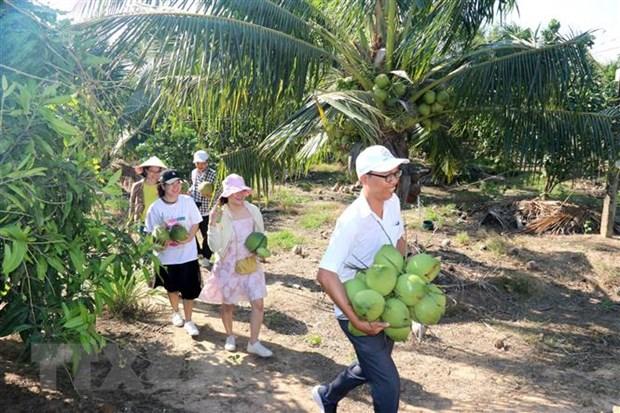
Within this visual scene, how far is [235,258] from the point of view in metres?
4.64

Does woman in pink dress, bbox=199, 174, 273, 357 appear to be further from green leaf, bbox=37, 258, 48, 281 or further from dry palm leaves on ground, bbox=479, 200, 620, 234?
dry palm leaves on ground, bbox=479, 200, 620, 234

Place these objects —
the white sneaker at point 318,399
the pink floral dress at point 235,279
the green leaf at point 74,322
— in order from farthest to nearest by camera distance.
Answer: the pink floral dress at point 235,279, the white sneaker at point 318,399, the green leaf at point 74,322

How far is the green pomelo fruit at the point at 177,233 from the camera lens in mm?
4766

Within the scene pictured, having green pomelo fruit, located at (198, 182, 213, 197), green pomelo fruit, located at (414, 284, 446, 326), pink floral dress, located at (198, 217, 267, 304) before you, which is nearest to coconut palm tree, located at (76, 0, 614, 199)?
green pomelo fruit, located at (198, 182, 213, 197)

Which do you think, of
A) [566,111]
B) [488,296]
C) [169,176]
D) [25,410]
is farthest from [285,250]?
[25,410]

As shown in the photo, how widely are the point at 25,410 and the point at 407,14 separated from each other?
4.95 m

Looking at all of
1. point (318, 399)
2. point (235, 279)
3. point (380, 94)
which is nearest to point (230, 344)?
point (235, 279)

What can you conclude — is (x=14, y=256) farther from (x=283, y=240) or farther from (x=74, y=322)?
(x=283, y=240)

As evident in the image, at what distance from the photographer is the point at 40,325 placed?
9.42ft

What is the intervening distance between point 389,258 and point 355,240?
257 mm

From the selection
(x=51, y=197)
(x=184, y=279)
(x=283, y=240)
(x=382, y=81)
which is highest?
(x=382, y=81)

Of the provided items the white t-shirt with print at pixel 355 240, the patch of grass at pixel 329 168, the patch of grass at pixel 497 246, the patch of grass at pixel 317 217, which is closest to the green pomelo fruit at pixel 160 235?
the white t-shirt with print at pixel 355 240

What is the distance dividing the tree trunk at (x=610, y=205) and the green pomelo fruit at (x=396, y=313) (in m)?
6.15

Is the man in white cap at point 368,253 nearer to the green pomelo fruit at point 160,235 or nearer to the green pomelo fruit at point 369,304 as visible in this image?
the green pomelo fruit at point 369,304
